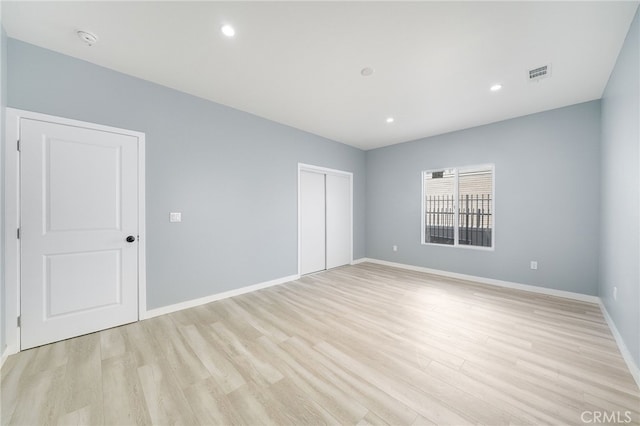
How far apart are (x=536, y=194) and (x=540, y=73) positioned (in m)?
1.95

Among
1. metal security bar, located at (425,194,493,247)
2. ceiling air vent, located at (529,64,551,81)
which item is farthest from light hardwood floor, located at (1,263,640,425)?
ceiling air vent, located at (529,64,551,81)

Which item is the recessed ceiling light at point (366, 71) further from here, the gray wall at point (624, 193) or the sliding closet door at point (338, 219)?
the sliding closet door at point (338, 219)

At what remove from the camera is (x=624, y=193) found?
2.10 metres

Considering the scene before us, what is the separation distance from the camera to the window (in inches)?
164

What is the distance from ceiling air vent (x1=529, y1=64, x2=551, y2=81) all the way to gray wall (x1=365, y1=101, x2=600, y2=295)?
140 centimetres

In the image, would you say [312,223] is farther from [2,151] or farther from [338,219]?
[2,151]

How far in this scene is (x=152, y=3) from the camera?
174cm

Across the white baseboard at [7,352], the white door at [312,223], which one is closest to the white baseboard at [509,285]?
the white door at [312,223]

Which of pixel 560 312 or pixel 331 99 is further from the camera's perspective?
pixel 331 99

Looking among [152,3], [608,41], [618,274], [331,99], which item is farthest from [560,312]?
[152,3]

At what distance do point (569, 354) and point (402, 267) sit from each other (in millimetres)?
3172

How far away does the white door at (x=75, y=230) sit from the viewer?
7.01ft

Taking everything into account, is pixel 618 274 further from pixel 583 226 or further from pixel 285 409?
pixel 285 409

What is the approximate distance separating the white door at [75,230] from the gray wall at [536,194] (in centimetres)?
494
